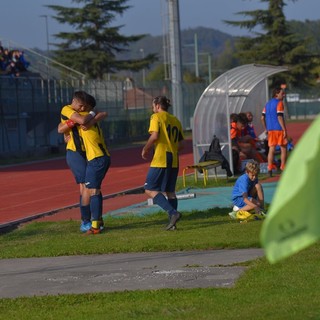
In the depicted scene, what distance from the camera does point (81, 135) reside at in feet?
42.1

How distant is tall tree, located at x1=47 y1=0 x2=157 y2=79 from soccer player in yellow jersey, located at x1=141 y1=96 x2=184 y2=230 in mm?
63635

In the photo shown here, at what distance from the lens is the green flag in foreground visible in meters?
2.46

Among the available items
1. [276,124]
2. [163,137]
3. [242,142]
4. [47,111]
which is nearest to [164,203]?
[163,137]

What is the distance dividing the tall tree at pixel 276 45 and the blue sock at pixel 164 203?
2608 inches

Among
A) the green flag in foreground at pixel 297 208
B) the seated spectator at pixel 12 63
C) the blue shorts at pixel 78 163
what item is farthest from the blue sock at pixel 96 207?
the seated spectator at pixel 12 63

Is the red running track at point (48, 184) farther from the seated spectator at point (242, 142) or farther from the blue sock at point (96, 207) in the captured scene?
the blue sock at point (96, 207)

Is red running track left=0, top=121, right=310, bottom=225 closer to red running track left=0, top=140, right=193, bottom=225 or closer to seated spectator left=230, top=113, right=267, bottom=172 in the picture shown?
red running track left=0, top=140, right=193, bottom=225

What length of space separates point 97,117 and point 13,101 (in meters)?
28.2

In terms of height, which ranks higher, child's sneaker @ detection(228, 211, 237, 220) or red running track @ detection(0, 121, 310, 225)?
child's sneaker @ detection(228, 211, 237, 220)

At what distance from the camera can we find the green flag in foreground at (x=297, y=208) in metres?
2.46

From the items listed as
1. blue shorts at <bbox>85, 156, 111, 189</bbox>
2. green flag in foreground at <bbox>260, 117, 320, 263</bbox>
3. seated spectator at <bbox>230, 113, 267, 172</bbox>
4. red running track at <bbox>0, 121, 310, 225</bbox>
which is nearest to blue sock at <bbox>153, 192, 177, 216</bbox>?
blue shorts at <bbox>85, 156, 111, 189</bbox>

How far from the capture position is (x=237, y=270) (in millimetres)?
9242

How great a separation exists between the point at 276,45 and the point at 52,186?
57774mm

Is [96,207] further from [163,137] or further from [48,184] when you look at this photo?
[48,184]
